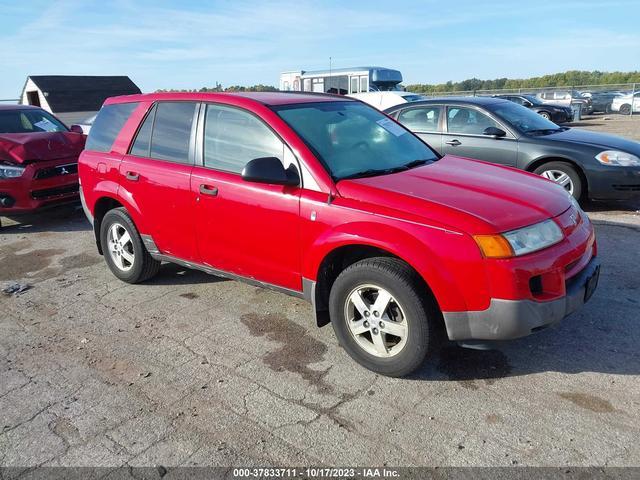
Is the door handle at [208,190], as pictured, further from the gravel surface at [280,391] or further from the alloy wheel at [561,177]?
the alloy wheel at [561,177]

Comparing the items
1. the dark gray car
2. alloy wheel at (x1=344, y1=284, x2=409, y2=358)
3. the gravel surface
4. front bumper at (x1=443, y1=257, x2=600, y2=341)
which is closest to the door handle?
the gravel surface

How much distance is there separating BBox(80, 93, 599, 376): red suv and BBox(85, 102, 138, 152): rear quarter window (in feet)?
0.10

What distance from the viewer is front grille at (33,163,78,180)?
734 centimetres

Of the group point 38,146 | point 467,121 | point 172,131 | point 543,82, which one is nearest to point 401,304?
point 172,131

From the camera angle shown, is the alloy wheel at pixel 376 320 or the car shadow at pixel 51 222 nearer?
the alloy wheel at pixel 376 320

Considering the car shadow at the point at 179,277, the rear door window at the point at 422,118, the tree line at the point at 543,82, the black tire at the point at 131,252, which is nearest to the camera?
the black tire at the point at 131,252

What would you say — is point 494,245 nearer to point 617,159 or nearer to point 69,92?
point 617,159

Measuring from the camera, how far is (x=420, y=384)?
10.6 feet

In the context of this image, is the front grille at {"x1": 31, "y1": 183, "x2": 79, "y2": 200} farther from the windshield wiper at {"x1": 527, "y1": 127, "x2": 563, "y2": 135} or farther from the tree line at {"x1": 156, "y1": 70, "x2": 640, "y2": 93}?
the tree line at {"x1": 156, "y1": 70, "x2": 640, "y2": 93}

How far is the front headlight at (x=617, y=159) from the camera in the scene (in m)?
6.80

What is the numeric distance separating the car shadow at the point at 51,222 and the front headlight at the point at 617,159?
7.16m

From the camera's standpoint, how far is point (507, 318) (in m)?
2.86

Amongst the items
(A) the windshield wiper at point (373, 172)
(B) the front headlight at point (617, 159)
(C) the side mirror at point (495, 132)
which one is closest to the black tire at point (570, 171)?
(B) the front headlight at point (617, 159)

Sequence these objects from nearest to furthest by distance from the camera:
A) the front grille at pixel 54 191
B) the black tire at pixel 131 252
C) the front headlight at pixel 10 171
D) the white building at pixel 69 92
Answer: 1. the black tire at pixel 131 252
2. the front headlight at pixel 10 171
3. the front grille at pixel 54 191
4. the white building at pixel 69 92
